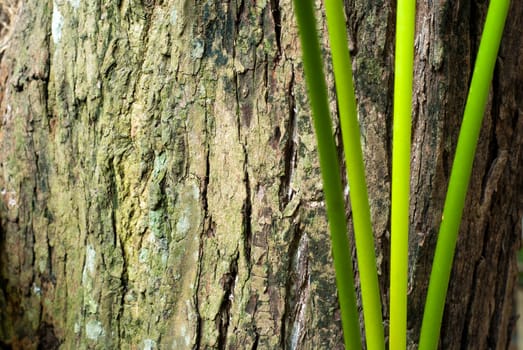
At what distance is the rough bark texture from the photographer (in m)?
0.70

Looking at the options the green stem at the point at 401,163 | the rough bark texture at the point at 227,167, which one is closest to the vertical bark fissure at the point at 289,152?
the rough bark texture at the point at 227,167

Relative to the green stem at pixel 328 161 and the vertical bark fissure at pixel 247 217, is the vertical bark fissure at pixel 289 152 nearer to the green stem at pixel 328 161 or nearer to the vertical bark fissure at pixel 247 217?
the vertical bark fissure at pixel 247 217

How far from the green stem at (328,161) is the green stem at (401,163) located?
0.06 m

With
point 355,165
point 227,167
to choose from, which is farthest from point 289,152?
point 355,165

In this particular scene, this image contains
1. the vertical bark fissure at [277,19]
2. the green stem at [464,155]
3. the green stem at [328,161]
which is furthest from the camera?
the vertical bark fissure at [277,19]

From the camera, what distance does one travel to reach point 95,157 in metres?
0.79

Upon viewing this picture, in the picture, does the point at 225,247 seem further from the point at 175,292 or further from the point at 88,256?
the point at 88,256

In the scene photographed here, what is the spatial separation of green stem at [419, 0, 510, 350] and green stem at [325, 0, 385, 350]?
0.06 metres

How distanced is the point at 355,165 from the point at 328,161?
0.16ft

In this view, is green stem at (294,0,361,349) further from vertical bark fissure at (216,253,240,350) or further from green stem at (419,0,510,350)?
vertical bark fissure at (216,253,240,350)

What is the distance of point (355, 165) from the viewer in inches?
21.3

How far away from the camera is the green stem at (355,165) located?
0.52 meters

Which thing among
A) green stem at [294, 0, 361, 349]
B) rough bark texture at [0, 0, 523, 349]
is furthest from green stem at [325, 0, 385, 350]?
rough bark texture at [0, 0, 523, 349]

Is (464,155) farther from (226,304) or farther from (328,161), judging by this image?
(226,304)
